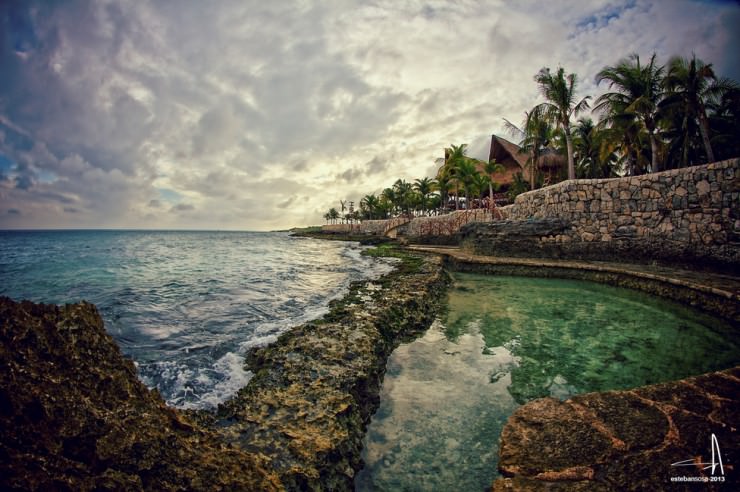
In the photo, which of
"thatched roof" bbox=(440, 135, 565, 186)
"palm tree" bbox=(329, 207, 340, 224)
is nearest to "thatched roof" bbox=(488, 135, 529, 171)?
"thatched roof" bbox=(440, 135, 565, 186)

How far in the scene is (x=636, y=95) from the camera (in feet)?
56.9

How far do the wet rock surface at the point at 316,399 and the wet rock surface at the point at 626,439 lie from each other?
1.30 m

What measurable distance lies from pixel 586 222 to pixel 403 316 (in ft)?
42.5

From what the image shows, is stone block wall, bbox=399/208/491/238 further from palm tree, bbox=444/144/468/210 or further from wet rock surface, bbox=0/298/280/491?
wet rock surface, bbox=0/298/280/491

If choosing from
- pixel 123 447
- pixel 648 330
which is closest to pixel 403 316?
pixel 648 330

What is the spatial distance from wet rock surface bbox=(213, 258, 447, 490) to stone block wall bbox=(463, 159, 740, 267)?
12.5 m

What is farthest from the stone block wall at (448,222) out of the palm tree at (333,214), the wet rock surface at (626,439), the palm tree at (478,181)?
the palm tree at (333,214)

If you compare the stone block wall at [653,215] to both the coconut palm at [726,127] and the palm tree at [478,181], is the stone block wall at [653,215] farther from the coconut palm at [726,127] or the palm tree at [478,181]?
the palm tree at [478,181]

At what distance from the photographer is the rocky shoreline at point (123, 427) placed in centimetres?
116

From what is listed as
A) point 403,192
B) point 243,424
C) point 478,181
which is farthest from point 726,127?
point 403,192

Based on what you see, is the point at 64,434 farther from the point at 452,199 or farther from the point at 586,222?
the point at 452,199

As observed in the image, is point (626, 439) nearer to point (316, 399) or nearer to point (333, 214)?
point (316, 399)

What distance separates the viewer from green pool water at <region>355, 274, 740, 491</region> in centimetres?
282
